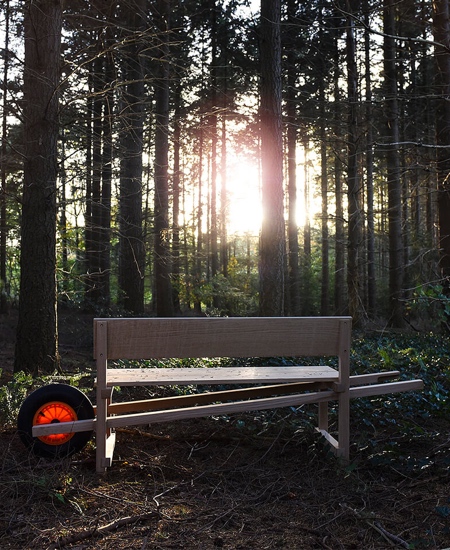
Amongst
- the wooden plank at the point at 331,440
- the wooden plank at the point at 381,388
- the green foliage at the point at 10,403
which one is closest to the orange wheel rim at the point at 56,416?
the green foliage at the point at 10,403

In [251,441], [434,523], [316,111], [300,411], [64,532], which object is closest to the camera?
[64,532]

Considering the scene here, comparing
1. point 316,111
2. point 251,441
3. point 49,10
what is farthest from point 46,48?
point 316,111

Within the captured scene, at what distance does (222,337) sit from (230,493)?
1032 millimetres

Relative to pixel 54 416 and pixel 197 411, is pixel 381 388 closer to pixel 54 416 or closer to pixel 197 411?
pixel 197 411

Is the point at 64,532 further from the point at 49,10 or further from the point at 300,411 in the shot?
the point at 49,10

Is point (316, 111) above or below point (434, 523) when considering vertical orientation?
above

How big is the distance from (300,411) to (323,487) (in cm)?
149

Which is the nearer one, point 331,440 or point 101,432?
point 101,432

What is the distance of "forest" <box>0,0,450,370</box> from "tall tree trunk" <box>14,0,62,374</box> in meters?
0.02

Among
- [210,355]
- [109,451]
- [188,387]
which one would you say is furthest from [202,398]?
[188,387]

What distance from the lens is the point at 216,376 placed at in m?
3.90

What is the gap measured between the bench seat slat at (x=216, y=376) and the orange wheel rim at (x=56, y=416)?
0.38 metres

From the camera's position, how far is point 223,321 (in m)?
3.78

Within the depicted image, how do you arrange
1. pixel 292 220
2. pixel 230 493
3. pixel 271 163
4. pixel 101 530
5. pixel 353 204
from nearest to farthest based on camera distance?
1. pixel 101 530
2. pixel 230 493
3. pixel 271 163
4. pixel 353 204
5. pixel 292 220
